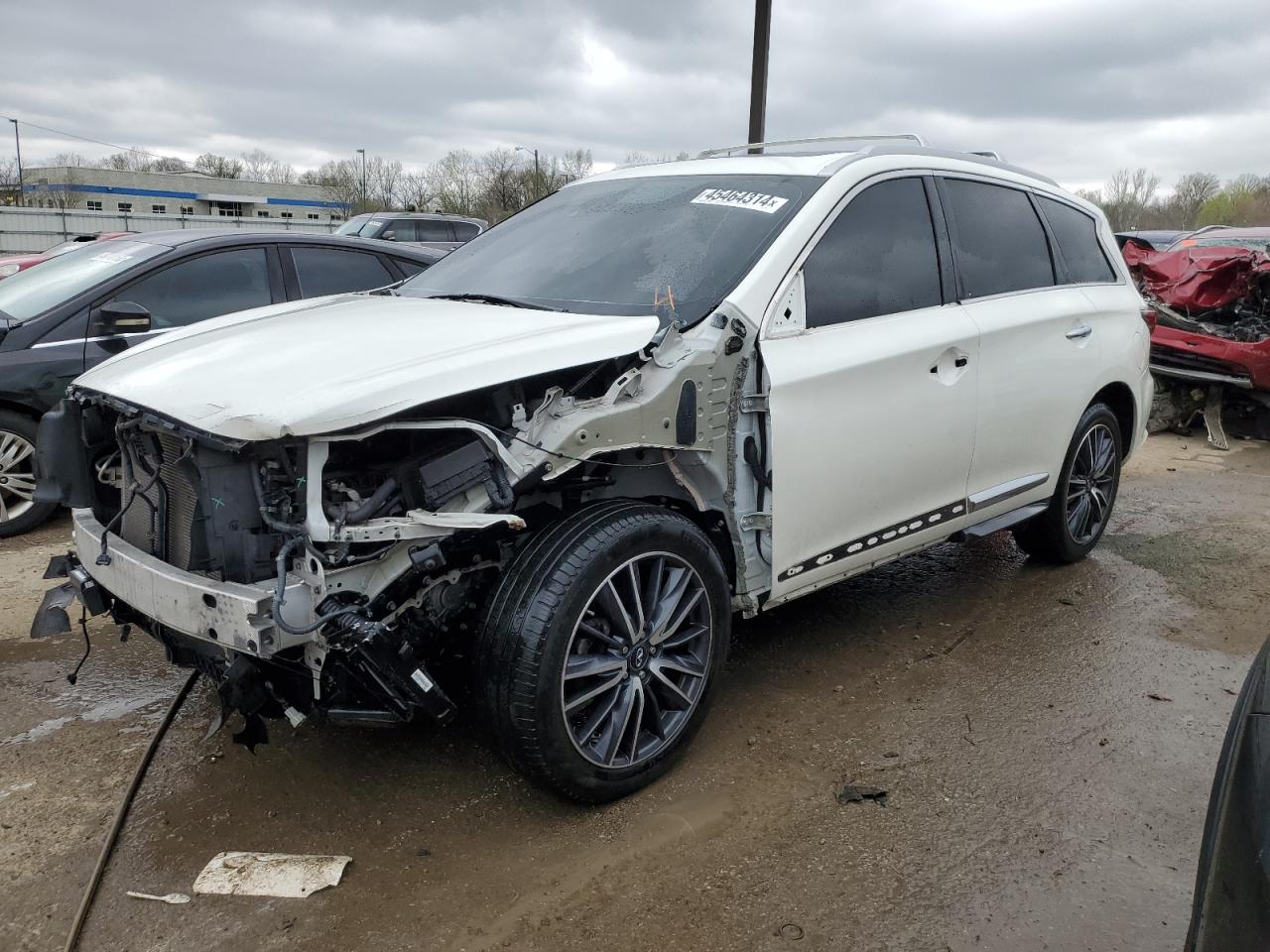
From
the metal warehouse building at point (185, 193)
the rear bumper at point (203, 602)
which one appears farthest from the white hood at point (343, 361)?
the metal warehouse building at point (185, 193)

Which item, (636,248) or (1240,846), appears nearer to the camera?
(1240,846)

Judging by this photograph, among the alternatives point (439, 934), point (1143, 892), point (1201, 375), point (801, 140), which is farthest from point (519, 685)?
point (1201, 375)

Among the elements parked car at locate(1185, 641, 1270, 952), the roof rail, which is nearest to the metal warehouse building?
the roof rail

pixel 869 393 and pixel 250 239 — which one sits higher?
pixel 250 239

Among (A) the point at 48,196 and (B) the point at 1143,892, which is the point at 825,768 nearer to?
(B) the point at 1143,892

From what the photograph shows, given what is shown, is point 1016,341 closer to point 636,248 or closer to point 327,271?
point 636,248

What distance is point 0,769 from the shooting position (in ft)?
10.5

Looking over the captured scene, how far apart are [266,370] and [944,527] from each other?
2.66 m

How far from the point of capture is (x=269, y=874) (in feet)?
8.77

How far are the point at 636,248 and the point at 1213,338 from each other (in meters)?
7.09

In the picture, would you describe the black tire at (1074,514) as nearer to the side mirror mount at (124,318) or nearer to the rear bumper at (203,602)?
the rear bumper at (203,602)

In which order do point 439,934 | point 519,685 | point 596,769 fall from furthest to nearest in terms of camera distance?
1. point 596,769
2. point 519,685
3. point 439,934

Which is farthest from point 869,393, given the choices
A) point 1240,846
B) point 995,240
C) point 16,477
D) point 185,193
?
point 185,193

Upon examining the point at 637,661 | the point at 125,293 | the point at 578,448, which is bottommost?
the point at 637,661
